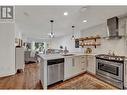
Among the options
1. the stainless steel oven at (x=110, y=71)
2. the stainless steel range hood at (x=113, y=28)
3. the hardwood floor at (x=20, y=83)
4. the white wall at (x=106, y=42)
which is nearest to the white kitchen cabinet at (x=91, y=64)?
the stainless steel oven at (x=110, y=71)

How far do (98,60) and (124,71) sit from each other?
3.60 ft

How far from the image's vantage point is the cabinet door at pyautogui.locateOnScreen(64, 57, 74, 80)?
3760 mm

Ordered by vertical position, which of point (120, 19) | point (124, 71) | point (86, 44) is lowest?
point (124, 71)

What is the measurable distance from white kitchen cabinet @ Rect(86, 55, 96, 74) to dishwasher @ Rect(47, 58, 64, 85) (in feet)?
5.15

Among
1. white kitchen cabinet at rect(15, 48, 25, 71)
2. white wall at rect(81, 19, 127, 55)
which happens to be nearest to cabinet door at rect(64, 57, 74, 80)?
white wall at rect(81, 19, 127, 55)

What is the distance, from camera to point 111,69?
3.46 metres

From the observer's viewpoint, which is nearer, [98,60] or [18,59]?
[98,60]

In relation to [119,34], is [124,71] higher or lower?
lower

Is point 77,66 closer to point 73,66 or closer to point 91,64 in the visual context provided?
point 73,66

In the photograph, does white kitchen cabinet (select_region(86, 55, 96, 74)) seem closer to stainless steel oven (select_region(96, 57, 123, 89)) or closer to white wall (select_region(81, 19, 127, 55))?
stainless steel oven (select_region(96, 57, 123, 89))

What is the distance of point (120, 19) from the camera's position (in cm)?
374

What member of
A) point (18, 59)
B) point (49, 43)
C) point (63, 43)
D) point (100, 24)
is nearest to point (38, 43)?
point (49, 43)
